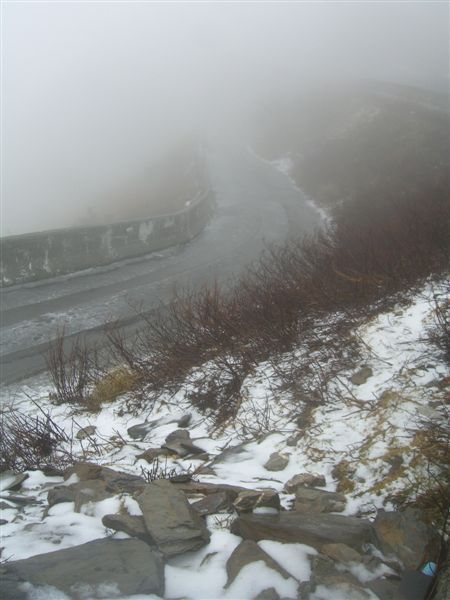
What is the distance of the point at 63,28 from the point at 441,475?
129287 millimetres

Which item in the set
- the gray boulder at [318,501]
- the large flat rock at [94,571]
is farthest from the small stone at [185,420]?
the large flat rock at [94,571]

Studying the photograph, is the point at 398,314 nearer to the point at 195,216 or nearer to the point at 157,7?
the point at 195,216

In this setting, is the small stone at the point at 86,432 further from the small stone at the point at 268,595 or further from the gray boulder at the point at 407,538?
the gray boulder at the point at 407,538

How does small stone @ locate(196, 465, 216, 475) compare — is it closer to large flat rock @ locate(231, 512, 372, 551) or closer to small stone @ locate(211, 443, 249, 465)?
small stone @ locate(211, 443, 249, 465)

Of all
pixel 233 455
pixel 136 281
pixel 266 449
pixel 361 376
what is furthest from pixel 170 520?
pixel 136 281

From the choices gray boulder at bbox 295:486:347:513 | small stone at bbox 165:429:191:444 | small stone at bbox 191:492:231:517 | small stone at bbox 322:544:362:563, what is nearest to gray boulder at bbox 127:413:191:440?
small stone at bbox 165:429:191:444

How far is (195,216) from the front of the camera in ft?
61.9

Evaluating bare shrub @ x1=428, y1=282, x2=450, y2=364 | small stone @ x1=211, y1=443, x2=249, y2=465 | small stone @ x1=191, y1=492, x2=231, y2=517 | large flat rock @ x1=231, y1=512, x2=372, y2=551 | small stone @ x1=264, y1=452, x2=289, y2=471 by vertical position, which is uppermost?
bare shrub @ x1=428, y1=282, x2=450, y2=364

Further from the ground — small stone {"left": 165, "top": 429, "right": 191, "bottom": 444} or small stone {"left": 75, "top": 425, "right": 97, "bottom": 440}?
small stone {"left": 165, "top": 429, "right": 191, "bottom": 444}

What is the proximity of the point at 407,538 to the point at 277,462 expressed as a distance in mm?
1465

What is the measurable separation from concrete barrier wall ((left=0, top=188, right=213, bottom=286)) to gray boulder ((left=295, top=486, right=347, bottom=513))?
10.8 meters

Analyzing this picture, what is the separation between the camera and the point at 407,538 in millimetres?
2924

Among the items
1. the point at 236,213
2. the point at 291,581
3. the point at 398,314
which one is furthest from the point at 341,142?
the point at 291,581

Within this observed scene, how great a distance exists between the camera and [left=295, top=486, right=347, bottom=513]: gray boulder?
344cm
